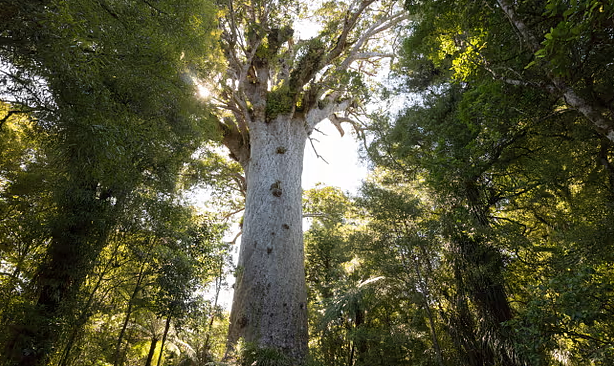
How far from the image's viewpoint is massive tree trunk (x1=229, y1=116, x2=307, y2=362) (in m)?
4.52

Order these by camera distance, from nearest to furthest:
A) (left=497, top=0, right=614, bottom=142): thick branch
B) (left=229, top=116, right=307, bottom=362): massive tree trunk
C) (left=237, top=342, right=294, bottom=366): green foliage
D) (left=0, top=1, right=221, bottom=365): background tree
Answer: (left=497, top=0, right=614, bottom=142): thick branch
(left=0, top=1, right=221, bottom=365): background tree
(left=237, top=342, right=294, bottom=366): green foliage
(left=229, top=116, right=307, bottom=362): massive tree trunk

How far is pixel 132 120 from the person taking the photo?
133 inches

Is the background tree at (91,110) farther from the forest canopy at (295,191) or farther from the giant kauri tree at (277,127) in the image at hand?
the giant kauri tree at (277,127)

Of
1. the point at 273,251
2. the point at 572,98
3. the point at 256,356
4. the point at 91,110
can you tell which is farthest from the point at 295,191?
the point at 572,98

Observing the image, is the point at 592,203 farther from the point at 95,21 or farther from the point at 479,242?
the point at 95,21

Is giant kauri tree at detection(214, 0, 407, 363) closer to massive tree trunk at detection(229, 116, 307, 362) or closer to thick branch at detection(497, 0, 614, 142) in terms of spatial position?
massive tree trunk at detection(229, 116, 307, 362)

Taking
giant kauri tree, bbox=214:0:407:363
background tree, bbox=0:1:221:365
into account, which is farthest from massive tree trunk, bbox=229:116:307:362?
background tree, bbox=0:1:221:365

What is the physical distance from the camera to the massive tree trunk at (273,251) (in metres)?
4.52

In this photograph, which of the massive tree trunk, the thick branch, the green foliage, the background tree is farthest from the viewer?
the massive tree trunk

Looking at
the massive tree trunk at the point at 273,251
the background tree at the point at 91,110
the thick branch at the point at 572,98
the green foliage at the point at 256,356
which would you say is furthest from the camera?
the massive tree trunk at the point at 273,251

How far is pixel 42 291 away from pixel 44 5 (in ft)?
12.8

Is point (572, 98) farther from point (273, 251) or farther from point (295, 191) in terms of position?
point (295, 191)

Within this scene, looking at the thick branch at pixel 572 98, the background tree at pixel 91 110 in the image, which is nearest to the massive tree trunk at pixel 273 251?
the background tree at pixel 91 110

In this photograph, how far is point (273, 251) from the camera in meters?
5.22
